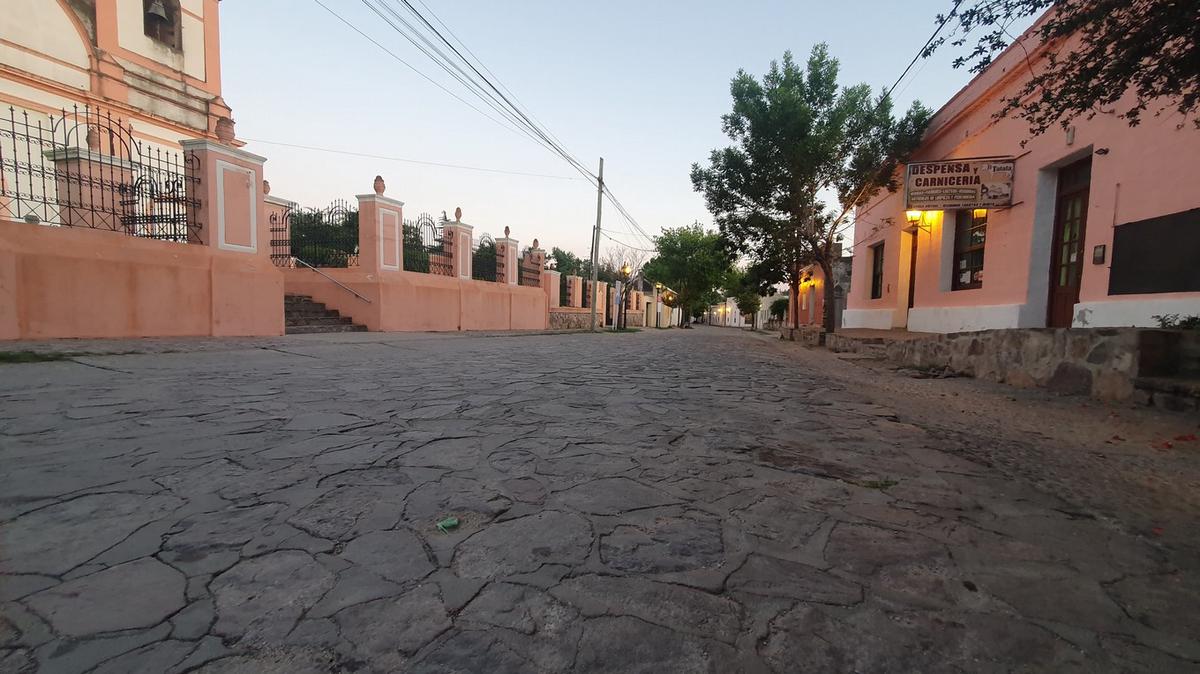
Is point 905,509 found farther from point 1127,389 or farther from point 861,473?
point 1127,389

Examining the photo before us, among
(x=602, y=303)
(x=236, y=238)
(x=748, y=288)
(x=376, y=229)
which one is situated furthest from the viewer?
(x=602, y=303)

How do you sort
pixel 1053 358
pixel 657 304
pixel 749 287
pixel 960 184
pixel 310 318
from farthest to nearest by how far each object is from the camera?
pixel 657 304 → pixel 749 287 → pixel 310 318 → pixel 960 184 → pixel 1053 358

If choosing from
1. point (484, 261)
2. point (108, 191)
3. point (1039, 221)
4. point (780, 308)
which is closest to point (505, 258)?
point (484, 261)

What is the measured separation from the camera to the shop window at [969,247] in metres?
9.65

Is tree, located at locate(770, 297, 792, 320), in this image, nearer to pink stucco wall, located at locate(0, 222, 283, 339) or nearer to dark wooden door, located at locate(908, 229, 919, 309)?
dark wooden door, located at locate(908, 229, 919, 309)

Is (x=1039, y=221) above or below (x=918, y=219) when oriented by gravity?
below

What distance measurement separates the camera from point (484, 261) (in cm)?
1762

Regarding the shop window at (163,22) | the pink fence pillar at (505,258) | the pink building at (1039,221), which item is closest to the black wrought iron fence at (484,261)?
the pink fence pillar at (505,258)

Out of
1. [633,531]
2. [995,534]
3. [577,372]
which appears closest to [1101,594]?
[995,534]

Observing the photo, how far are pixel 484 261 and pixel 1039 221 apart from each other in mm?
14639

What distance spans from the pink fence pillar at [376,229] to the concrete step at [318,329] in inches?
57.0

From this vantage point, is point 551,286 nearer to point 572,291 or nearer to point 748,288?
point 572,291

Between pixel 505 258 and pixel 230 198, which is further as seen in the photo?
pixel 505 258

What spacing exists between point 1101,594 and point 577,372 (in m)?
5.10
